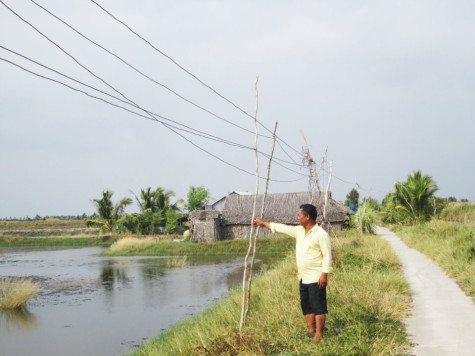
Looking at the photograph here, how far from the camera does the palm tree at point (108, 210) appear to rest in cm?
3978

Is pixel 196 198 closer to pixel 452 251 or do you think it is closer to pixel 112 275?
pixel 112 275

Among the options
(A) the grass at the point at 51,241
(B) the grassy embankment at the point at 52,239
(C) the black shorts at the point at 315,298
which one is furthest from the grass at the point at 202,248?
(C) the black shorts at the point at 315,298

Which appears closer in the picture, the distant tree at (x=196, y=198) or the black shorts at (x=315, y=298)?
the black shorts at (x=315, y=298)

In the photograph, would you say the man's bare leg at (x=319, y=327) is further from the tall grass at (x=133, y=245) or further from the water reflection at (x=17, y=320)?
the tall grass at (x=133, y=245)

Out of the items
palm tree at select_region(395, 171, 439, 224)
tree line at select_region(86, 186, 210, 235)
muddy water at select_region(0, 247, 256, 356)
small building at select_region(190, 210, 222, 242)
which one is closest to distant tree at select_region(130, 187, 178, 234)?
tree line at select_region(86, 186, 210, 235)

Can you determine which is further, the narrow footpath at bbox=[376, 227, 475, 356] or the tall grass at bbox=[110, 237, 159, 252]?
Answer: the tall grass at bbox=[110, 237, 159, 252]

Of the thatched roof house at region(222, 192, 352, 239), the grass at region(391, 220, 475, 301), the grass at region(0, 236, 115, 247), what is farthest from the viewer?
the grass at region(0, 236, 115, 247)

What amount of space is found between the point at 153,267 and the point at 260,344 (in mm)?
17754

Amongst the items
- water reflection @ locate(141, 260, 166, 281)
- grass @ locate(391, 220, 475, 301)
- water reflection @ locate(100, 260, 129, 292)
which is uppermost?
grass @ locate(391, 220, 475, 301)

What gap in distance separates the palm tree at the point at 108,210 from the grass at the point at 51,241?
5.10 feet

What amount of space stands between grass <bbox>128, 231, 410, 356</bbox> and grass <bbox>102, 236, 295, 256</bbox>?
1781cm

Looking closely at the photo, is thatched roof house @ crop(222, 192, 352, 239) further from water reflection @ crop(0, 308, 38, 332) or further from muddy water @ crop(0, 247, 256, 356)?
water reflection @ crop(0, 308, 38, 332)

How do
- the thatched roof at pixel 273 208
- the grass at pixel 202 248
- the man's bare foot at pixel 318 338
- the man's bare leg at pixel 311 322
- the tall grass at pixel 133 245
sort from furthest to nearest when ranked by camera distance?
the tall grass at pixel 133 245
the thatched roof at pixel 273 208
the grass at pixel 202 248
the man's bare leg at pixel 311 322
the man's bare foot at pixel 318 338

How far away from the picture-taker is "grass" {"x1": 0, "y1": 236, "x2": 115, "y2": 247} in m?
40.1
